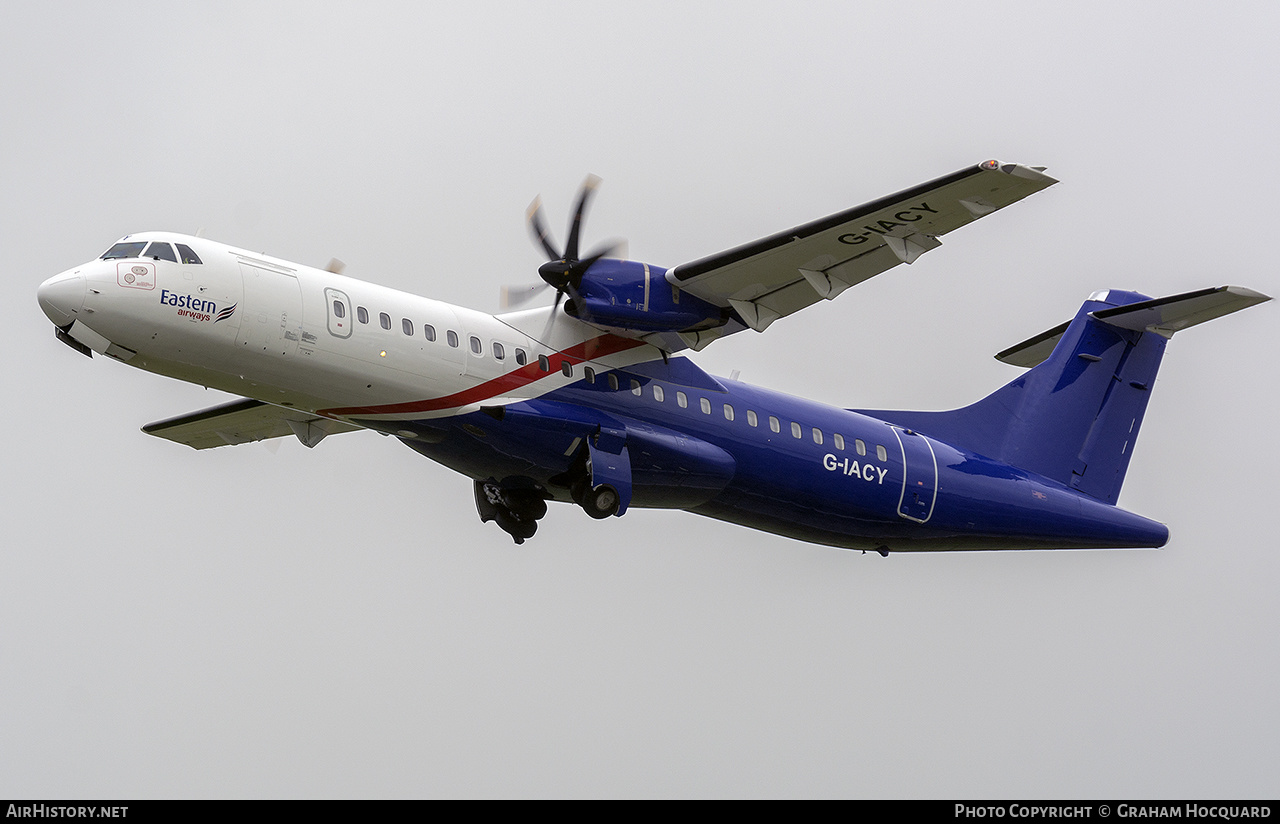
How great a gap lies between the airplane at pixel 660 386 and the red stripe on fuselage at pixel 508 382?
21mm

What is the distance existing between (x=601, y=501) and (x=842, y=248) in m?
3.76

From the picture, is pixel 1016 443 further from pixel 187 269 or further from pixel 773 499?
pixel 187 269

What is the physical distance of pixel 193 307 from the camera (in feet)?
41.3

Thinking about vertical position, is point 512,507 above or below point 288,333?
below

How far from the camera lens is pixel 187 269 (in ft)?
41.5

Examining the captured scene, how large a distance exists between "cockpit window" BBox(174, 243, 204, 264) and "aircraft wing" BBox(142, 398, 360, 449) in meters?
3.36

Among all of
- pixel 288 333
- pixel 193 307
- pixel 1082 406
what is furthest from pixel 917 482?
pixel 193 307

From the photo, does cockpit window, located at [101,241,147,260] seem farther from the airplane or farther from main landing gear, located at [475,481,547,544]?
main landing gear, located at [475,481,547,544]

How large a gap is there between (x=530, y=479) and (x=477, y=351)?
6.01 ft

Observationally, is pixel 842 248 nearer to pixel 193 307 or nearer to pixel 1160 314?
pixel 1160 314

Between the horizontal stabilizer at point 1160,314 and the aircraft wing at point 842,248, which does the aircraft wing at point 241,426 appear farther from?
the horizontal stabilizer at point 1160,314

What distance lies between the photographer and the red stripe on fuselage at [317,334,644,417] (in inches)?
543

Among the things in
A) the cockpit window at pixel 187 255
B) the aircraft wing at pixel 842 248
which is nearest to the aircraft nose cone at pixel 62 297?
the cockpit window at pixel 187 255

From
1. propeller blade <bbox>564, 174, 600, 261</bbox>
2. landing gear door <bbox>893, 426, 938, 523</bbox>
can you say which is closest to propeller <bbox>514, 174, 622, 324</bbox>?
propeller blade <bbox>564, 174, 600, 261</bbox>
